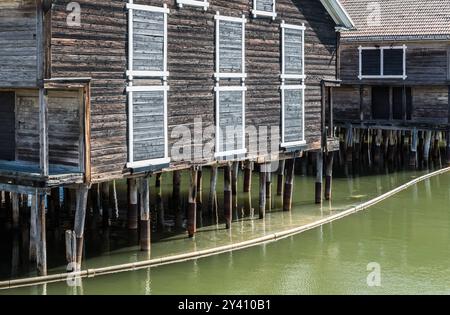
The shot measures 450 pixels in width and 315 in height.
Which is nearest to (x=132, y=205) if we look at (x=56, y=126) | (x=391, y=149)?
(x=56, y=126)

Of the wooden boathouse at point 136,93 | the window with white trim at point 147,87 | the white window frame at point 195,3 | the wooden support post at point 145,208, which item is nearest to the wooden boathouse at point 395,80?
the wooden boathouse at point 136,93

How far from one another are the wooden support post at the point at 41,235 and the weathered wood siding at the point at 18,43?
230 centimetres

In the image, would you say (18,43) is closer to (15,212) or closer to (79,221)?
(79,221)

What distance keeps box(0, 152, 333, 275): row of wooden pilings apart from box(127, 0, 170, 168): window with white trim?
80cm

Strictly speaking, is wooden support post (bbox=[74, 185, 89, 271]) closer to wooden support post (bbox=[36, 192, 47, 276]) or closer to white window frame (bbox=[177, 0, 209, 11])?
wooden support post (bbox=[36, 192, 47, 276])

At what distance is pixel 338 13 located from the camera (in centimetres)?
2445

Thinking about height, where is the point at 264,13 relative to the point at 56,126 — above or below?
above

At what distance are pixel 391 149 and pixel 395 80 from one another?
3045 mm

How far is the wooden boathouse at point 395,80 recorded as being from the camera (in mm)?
33938

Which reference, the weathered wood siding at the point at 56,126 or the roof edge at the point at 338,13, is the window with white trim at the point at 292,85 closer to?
the roof edge at the point at 338,13

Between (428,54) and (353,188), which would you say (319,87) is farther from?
(428,54)

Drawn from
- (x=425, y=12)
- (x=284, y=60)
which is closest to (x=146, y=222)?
(x=284, y=60)

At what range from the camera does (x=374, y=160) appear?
116 feet

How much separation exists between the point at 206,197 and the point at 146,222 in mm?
8058
